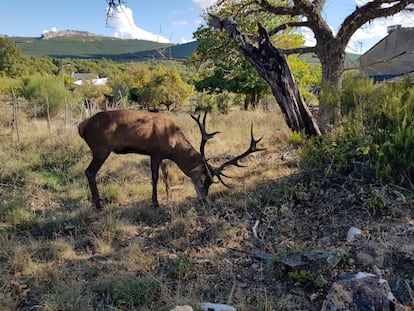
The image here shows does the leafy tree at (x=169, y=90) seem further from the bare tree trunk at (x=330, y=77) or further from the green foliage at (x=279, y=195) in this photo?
the green foliage at (x=279, y=195)

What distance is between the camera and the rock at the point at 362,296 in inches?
107

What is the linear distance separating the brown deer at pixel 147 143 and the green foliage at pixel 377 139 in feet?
3.71

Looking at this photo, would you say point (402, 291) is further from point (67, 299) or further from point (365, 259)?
point (67, 299)

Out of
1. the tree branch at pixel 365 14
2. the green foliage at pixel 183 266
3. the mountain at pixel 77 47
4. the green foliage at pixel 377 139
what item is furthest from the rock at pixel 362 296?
the mountain at pixel 77 47

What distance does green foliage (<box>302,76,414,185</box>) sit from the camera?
4.79 metres

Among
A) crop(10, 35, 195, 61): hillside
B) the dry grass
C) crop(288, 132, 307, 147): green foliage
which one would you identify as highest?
crop(10, 35, 195, 61): hillside

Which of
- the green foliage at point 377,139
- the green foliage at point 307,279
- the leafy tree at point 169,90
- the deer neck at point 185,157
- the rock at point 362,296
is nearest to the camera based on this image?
the rock at point 362,296

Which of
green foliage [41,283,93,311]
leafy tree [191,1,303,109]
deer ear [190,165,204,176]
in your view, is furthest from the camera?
leafy tree [191,1,303,109]

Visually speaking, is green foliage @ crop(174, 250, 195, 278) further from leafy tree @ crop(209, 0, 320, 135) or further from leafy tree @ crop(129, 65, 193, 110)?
leafy tree @ crop(129, 65, 193, 110)

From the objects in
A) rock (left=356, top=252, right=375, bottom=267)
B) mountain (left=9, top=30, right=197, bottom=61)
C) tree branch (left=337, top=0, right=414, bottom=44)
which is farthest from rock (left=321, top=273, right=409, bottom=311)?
mountain (left=9, top=30, right=197, bottom=61)

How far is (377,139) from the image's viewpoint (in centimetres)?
514

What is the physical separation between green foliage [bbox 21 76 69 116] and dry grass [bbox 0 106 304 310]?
6.28 m

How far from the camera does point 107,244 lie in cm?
456

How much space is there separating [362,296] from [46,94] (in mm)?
14507
